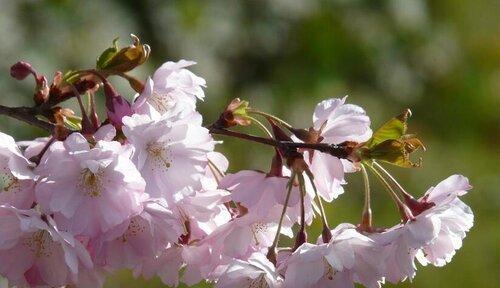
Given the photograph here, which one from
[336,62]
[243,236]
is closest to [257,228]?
[243,236]

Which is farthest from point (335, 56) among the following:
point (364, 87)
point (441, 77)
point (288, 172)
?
point (288, 172)

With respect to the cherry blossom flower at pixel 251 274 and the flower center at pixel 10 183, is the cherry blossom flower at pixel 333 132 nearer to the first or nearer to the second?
the cherry blossom flower at pixel 251 274

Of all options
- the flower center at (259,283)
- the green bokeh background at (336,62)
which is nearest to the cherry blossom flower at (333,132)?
the flower center at (259,283)

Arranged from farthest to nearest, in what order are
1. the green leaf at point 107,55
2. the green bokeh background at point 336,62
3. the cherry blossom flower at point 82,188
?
the green bokeh background at point 336,62 < the green leaf at point 107,55 < the cherry blossom flower at point 82,188

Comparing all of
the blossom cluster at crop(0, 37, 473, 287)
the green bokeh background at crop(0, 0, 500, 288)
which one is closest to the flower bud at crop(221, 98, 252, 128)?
the blossom cluster at crop(0, 37, 473, 287)

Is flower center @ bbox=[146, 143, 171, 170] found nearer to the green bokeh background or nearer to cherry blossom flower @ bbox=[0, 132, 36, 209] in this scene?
cherry blossom flower @ bbox=[0, 132, 36, 209]

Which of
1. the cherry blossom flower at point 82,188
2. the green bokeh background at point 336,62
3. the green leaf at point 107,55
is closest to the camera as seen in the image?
the cherry blossom flower at point 82,188

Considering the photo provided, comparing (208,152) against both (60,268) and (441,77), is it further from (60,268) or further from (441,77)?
(441,77)
